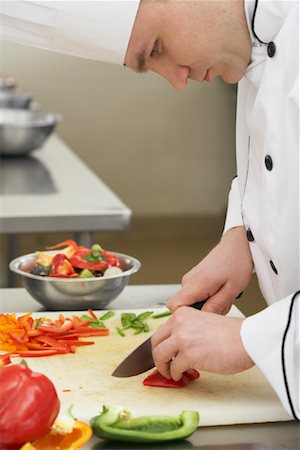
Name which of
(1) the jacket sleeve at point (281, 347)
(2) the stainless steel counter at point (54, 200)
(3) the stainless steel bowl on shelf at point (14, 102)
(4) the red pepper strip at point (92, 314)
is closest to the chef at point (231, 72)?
(1) the jacket sleeve at point (281, 347)

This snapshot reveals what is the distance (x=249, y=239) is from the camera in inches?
69.3

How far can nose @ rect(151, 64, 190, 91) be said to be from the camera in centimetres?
157

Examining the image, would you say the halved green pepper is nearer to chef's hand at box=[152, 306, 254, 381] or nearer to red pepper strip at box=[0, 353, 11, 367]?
chef's hand at box=[152, 306, 254, 381]

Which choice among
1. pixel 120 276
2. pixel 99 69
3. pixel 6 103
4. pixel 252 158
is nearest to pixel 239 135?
pixel 252 158

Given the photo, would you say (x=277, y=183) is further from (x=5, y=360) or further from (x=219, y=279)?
(x=5, y=360)

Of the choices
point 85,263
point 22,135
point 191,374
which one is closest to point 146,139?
point 22,135

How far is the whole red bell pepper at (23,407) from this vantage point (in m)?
1.28

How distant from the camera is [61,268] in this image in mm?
2033

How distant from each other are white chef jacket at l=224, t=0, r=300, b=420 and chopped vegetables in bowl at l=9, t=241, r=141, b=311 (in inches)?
17.1

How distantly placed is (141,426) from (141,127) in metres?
5.35

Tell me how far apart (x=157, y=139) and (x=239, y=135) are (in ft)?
15.9

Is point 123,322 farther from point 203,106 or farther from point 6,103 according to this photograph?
point 203,106

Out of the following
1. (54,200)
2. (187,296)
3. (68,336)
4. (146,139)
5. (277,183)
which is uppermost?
(277,183)

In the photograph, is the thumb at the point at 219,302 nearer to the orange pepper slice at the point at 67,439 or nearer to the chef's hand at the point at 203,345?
the chef's hand at the point at 203,345
